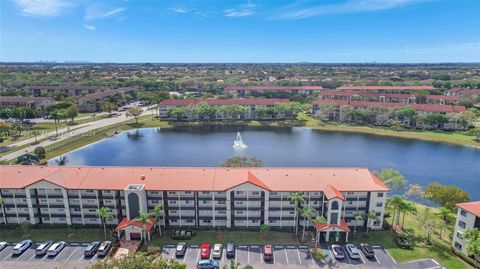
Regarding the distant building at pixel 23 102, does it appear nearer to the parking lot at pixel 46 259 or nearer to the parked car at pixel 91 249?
the parking lot at pixel 46 259

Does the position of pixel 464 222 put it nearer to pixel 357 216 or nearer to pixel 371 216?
pixel 371 216

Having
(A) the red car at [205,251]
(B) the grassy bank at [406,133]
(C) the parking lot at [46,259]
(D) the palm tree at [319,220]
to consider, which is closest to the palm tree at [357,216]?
(D) the palm tree at [319,220]

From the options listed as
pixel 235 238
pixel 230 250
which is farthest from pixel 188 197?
pixel 230 250

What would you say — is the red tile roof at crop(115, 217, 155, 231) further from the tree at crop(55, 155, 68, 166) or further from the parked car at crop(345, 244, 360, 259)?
the tree at crop(55, 155, 68, 166)

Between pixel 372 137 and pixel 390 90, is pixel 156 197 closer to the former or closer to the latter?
pixel 372 137

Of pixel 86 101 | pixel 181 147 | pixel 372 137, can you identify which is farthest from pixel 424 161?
pixel 86 101

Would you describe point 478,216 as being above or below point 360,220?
above
